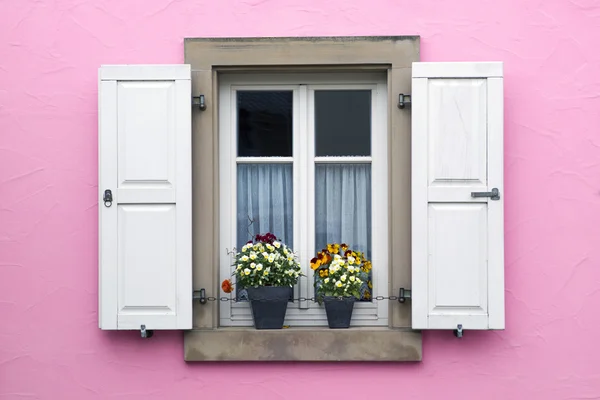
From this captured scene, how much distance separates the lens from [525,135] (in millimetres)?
5652

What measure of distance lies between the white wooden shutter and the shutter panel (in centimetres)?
127

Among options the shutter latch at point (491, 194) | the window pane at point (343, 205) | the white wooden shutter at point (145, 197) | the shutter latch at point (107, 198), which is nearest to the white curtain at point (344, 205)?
the window pane at point (343, 205)

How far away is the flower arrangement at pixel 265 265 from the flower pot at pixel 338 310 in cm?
23

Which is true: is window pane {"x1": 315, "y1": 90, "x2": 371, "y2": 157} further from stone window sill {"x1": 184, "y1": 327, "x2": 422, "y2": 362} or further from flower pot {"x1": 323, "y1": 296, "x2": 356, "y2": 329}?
stone window sill {"x1": 184, "y1": 327, "x2": 422, "y2": 362}

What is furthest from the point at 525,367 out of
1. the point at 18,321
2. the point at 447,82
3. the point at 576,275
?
the point at 18,321

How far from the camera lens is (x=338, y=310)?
5633 mm

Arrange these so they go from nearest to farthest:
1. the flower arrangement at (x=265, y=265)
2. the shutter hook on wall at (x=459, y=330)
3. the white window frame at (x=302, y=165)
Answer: the shutter hook on wall at (x=459, y=330), the flower arrangement at (x=265, y=265), the white window frame at (x=302, y=165)

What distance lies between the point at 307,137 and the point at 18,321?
195 centimetres

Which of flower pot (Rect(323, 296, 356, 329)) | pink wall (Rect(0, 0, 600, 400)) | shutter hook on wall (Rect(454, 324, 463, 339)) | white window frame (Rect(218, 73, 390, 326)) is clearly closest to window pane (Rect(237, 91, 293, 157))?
white window frame (Rect(218, 73, 390, 326))

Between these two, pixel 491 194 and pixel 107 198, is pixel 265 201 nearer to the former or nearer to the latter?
pixel 107 198

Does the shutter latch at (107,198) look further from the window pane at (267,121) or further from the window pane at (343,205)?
the window pane at (343,205)

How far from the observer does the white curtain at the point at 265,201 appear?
232 inches

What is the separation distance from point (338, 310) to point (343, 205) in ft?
2.10

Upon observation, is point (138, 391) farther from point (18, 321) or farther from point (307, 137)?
point (307, 137)
